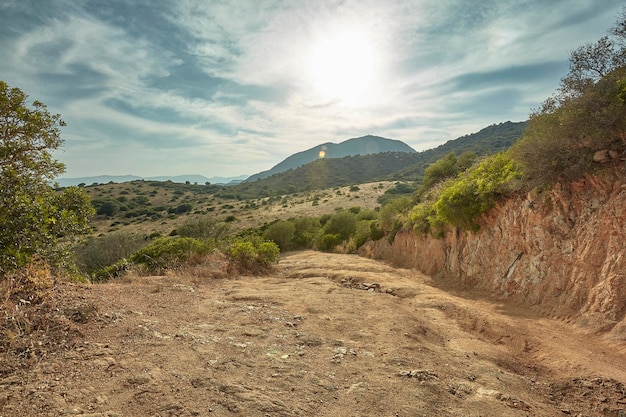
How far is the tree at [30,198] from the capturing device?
23.3 ft

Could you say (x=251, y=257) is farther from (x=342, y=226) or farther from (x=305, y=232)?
(x=305, y=232)

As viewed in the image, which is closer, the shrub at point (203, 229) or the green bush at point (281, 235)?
the green bush at point (281, 235)

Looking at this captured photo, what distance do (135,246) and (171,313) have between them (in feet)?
86.5

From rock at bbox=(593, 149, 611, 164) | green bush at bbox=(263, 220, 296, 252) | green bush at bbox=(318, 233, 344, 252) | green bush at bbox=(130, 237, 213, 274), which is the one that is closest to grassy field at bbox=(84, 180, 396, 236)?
green bush at bbox=(263, 220, 296, 252)

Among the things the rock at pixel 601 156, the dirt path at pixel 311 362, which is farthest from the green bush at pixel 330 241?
the rock at pixel 601 156

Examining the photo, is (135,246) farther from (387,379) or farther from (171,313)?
(387,379)

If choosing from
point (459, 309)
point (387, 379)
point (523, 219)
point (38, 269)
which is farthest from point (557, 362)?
point (38, 269)

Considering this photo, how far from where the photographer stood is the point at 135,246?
101ft

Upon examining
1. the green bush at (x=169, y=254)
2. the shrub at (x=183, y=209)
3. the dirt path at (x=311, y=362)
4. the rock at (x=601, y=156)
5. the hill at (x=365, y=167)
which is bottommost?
the dirt path at (x=311, y=362)

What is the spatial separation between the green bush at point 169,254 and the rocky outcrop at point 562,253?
11.4 metres

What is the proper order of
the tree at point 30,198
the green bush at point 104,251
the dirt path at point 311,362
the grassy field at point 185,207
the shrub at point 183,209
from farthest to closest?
1. the shrub at point 183,209
2. the grassy field at point 185,207
3. the green bush at point 104,251
4. the tree at point 30,198
5. the dirt path at point 311,362

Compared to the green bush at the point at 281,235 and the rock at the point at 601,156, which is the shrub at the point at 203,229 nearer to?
the green bush at the point at 281,235

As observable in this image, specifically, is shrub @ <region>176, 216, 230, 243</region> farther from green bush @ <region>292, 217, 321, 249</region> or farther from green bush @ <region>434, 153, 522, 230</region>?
green bush @ <region>434, 153, 522, 230</region>

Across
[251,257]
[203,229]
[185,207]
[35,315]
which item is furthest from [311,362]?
[185,207]
